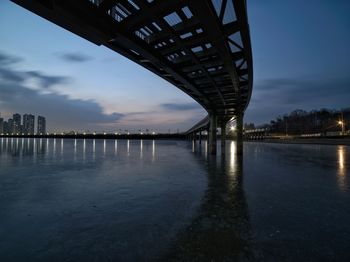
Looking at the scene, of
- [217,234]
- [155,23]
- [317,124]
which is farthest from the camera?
[317,124]

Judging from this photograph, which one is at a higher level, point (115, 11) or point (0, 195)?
point (115, 11)

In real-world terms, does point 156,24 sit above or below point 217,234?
above

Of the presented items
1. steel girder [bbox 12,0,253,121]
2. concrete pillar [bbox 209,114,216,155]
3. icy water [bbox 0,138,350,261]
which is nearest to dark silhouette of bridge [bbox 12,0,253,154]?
steel girder [bbox 12,0,253,121]

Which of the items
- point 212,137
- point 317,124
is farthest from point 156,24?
point 317,124

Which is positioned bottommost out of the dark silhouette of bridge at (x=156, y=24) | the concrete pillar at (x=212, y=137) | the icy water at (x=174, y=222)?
the icy water at (x=174, y=222)

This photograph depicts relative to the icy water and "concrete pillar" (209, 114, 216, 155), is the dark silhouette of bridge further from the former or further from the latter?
"concrete pillar" (209, 114, 216, 155)

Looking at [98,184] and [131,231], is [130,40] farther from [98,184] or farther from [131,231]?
[131,231]

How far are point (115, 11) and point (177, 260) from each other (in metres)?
9.42

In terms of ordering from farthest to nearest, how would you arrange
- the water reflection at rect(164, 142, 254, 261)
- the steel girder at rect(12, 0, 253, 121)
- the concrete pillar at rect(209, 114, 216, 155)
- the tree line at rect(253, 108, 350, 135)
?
the tree line at rect(253, 108, 350, 135)
the concrete pillar at rect(209, 114, 216, 155)
the steel girder at rect(12, 0, 253, 121)
the water reflection at rect(164, 142, 254, 261)

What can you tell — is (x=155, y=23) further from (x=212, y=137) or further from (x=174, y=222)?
(x=212, y=137)

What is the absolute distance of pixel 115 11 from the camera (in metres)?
8.77

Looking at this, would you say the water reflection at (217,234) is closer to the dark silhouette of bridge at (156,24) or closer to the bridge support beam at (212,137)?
the dark silhouette of bridge at (156,24)

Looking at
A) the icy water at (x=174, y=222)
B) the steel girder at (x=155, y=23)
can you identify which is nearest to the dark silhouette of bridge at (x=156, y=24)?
the steel girder at (x=155, y=23)

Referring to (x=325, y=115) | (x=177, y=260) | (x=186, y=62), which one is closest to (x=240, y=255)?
(x=177, y=260)
